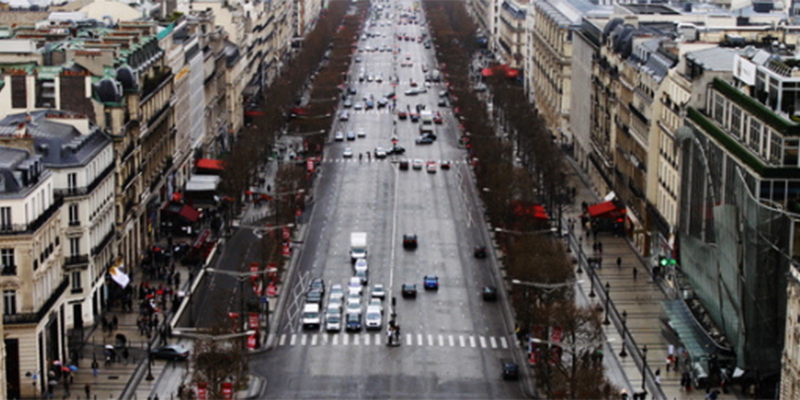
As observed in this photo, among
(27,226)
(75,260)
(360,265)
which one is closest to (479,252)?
(360,265)

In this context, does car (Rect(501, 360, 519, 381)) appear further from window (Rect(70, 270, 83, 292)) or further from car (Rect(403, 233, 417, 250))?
car (Rect(403, 233, 417, 250))

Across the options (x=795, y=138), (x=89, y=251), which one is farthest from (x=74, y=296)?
(x=795, y=138)

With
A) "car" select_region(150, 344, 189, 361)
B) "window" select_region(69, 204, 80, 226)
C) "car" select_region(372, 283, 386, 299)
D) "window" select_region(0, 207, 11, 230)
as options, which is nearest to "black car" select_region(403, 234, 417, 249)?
"car" select_region(372, 283, 386, 299)

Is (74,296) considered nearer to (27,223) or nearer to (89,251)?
(89,251)

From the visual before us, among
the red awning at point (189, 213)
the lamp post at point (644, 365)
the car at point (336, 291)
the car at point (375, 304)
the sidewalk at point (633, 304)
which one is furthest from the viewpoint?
the red awning at point (189, 213)

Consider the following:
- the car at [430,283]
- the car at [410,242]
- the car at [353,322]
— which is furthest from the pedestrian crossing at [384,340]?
the car at [410,242]

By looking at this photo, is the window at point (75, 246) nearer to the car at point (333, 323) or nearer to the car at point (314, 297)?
the car at point (314, 297)
